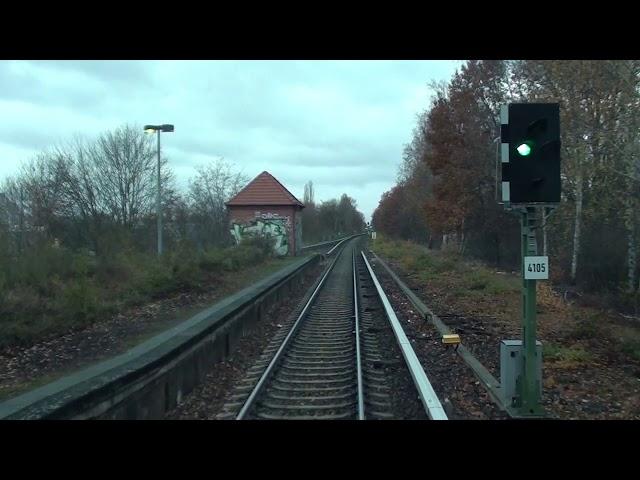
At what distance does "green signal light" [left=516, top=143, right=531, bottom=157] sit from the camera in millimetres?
5613

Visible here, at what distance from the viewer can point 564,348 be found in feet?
30.4

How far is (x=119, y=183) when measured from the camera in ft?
92.4

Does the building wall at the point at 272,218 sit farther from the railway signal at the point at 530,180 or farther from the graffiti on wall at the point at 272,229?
the railway signal at the point at 530,180

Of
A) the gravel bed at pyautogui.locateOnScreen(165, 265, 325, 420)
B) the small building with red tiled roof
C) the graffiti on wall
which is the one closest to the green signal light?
the gravel bed at pyautogui.locateOnScreen(165, 265, 325, 420)

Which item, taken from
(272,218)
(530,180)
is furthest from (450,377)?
(272,218)

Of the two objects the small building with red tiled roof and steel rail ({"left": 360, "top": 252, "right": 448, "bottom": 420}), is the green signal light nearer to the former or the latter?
steel rail ({"left": 360, "top": 252, "right": 448, "bottom": 420})

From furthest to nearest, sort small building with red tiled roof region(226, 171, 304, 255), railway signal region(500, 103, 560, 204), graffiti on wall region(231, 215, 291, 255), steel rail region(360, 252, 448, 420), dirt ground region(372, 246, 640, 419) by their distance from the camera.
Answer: small building with red tiled roof region(226, 171, 304, 255), graffiti on wall region(231, 215, 291, 255), dirt ground region(372, 246, 640, 419), steel rail region(360, 252, 448, 420), railway signal region(500, 103, 560, 204)

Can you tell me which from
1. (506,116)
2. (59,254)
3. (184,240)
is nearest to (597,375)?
(506,116)

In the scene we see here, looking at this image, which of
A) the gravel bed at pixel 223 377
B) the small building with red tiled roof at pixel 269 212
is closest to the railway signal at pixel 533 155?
the gravel bed at pixel 223 377

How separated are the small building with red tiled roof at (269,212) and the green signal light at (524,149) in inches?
1318

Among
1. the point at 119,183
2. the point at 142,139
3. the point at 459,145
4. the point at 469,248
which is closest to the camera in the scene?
the point at 119,183

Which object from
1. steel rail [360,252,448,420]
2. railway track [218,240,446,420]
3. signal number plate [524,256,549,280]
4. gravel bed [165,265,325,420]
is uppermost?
signal number plate [524,256,549,280]
